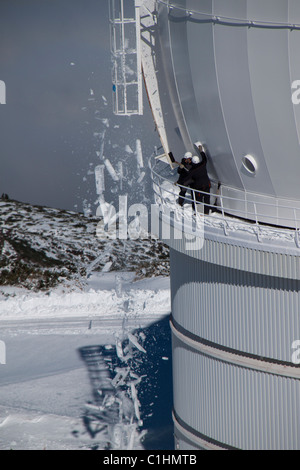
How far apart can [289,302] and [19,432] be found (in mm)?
7902

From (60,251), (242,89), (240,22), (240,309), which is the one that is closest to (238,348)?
(240,309)

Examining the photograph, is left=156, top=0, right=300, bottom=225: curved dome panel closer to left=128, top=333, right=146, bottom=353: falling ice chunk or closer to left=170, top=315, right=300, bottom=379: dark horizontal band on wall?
left=170, top=315, right=300, bottom=379: dark horizontal band on wall

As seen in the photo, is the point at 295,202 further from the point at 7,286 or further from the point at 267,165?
the point at 7,286

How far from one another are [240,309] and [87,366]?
9207 mm

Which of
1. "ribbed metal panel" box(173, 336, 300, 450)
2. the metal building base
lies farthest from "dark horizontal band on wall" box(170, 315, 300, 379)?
"ribbed metal panel" box(173, 336, 300, 450)

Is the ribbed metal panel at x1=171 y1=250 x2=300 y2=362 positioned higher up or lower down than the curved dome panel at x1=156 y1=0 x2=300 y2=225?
lower down

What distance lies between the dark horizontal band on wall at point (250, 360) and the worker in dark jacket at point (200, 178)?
2.31 meters

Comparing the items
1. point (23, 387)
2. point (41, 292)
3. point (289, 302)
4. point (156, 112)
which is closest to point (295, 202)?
point (289, 302)

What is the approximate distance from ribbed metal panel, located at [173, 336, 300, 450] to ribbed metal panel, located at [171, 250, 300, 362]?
1.52 ft

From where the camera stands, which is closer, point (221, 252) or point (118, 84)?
point (221, 252)

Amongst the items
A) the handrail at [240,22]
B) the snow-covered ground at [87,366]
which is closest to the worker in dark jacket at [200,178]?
the handrail at [240,22]

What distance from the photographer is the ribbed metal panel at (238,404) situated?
1103cm

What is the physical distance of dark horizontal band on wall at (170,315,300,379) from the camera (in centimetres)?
1085

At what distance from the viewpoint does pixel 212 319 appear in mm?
11797
